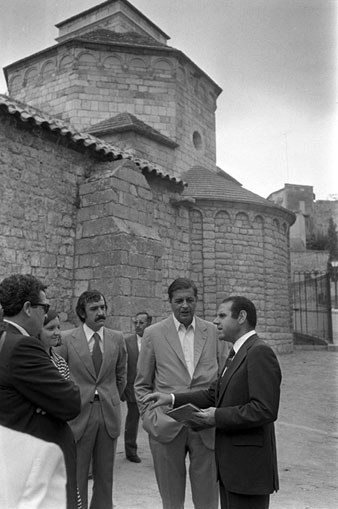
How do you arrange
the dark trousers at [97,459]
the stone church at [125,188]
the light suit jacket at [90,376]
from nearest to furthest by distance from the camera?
the dark trousers at [97,459] → the light suit jacket at [90,376] → the stone church at [125,188]

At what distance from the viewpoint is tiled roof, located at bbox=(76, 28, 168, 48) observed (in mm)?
Result: 15279

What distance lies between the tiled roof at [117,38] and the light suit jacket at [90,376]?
45.0 ft

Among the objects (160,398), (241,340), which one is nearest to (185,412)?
(160,398)

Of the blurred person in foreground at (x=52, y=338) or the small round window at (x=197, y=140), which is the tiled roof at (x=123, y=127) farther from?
the blurred person in foreground at (x=52, y=338)

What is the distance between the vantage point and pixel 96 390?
3506mm

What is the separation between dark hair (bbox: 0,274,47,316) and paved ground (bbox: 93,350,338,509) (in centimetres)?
247

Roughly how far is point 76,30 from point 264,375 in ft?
64.4

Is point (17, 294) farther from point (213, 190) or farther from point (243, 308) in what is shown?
point (213, 190)

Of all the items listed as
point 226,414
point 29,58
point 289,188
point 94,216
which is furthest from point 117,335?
point 289,188

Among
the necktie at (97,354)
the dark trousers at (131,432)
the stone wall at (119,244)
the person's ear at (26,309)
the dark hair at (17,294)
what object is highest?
the stone wall at (119,244)

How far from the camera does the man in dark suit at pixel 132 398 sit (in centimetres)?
519

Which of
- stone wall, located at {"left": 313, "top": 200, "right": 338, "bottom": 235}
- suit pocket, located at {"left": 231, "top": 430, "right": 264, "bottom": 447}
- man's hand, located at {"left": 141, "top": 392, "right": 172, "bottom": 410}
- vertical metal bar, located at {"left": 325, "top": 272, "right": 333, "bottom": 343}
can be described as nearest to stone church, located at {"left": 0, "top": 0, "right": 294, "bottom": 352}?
vertical metal bar, located at {"left": 325, "top": 272, "right": 333, "bottom": 343}

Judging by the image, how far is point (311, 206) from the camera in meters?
50.0

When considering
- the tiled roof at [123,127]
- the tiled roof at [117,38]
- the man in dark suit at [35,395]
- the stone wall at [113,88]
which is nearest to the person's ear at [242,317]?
Answer: the man in dark suit at [35,395]
